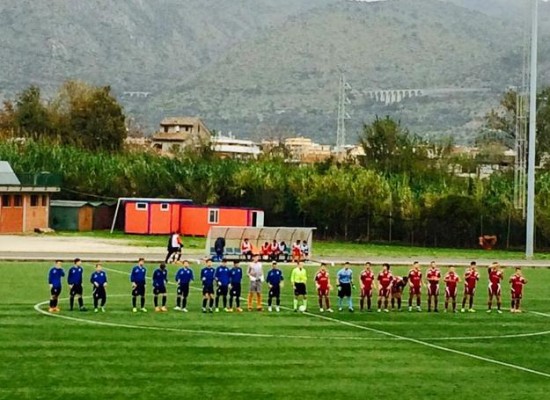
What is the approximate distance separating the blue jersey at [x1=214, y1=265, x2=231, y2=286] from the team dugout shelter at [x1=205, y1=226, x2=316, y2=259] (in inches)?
923

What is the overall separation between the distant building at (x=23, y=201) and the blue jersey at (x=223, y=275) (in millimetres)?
42567

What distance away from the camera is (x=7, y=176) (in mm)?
80438

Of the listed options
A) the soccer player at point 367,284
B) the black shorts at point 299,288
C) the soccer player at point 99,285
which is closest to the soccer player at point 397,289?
the soccer player at point 367,284

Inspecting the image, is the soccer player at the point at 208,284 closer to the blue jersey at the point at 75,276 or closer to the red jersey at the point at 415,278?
the blue jersey at the point at 75,276

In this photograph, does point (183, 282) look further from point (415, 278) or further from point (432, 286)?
point (432, 286)

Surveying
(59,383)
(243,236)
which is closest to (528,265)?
(243,236)

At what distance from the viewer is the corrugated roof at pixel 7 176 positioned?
261ft

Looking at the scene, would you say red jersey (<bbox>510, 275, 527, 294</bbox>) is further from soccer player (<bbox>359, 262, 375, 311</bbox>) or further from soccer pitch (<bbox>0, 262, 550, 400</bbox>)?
soccer player (<bbox>359, 262, 375, 311</bbox>)

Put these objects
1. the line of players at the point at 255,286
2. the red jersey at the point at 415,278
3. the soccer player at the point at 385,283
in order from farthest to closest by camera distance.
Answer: the red jersey at the point at 415,278, the soccer player at the point at 385,283, the line of players at the point at 255,286

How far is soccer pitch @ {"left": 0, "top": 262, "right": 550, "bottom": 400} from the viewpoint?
2550cm

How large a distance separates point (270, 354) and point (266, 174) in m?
62.7

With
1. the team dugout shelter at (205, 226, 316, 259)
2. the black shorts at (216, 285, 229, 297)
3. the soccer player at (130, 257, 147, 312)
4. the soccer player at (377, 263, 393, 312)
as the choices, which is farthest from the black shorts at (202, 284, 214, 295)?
the team dugout shelter at (205, 226, 316, 259)

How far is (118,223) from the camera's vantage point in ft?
290

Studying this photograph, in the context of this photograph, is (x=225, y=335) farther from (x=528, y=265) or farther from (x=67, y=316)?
(x=528, y=265)
